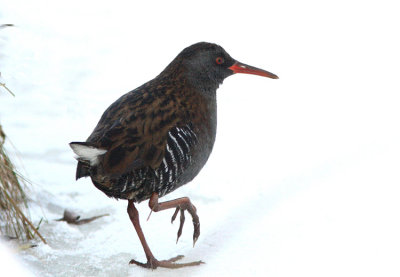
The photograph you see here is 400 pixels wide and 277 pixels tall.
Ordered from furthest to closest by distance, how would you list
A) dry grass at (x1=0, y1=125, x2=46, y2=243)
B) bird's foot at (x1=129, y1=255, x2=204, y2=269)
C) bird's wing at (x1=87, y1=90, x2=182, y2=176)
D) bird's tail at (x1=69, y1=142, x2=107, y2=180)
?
1. dry grass at (x1=0, y1=125, x2=46, y2=243)
2. bird's foot at (x1=129, y1=255, x2=204, y2=269)
3. bird's wing at (x1=87, y1=90, x2=182, y2=176)
4. bird's tail at (x1=69, y1=142, x2=107, y2=180)

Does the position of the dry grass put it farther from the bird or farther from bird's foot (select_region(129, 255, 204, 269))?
bird's foot (select_region(129, 255, 204, 269))

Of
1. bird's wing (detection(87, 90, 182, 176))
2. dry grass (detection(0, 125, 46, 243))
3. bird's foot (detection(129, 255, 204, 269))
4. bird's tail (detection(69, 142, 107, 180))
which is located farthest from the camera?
dry grass (detection(0, 125, 46, 243))

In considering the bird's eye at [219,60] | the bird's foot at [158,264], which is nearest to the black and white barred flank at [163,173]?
the bird's foot at [158,264]

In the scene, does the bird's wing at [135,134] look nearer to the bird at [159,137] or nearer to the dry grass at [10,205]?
the bird at [159,137]

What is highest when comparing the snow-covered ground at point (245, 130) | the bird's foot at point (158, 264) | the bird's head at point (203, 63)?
the bird's head at point (203, 63)

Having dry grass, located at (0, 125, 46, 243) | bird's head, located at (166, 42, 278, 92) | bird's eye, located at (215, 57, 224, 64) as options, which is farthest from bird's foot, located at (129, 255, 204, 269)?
bird's eye, located at (215, 57, 224, 64)

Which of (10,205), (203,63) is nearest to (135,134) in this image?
(203,63)

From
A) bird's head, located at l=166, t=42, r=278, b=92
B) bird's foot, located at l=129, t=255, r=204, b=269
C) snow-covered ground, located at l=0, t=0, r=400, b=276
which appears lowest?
bird's foot, located at l=129, t=255, r=204, b=269
